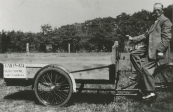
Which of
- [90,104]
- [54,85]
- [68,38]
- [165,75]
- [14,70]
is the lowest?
[90,104]

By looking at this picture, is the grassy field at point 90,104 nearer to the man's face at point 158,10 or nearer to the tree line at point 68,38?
the man's face at point 158,10

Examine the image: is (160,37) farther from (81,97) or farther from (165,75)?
(81,97)

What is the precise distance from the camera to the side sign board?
14.2 feet

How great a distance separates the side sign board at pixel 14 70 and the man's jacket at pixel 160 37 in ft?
8.43

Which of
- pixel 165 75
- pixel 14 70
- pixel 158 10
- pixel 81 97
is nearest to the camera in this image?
pixel 158 10

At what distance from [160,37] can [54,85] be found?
232cm

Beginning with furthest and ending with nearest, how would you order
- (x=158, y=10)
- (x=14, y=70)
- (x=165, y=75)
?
(x=165, y=75), (x=14, y=70), (x=158, y=10)

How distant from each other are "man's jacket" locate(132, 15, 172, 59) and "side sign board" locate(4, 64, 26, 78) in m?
2.57

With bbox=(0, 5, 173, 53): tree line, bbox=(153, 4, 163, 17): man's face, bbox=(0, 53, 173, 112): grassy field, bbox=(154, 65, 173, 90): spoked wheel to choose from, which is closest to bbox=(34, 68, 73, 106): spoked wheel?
bbox=(0, 53, 173, 112): grassy field

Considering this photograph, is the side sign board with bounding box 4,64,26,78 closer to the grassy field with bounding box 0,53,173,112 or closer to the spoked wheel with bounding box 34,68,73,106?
the spoked wheel with bounding box 34,68,73,106

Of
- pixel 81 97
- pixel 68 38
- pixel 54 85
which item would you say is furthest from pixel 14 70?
pixel 68 38

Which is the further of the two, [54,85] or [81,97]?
[81,97]

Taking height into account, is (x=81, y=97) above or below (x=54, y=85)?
below

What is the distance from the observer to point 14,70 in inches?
171
